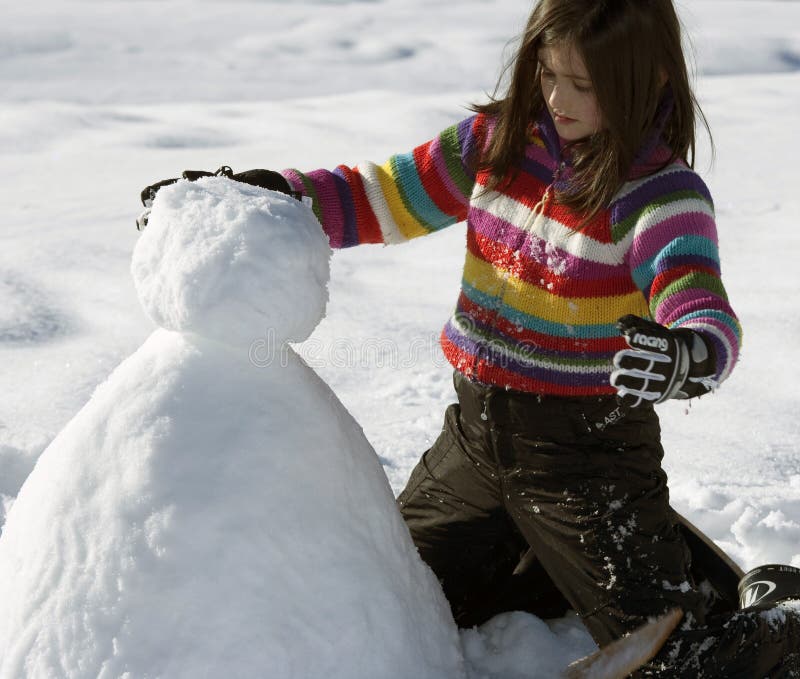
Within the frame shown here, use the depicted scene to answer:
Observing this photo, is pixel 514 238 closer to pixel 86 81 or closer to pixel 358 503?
pixel 358 503

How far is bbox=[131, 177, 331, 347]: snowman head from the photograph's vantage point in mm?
1104

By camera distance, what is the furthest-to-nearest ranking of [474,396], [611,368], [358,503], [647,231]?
[474,396]
[611,368]
[647,231]
[358,503]

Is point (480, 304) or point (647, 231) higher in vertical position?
point (647, 231)

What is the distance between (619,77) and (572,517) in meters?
0.65

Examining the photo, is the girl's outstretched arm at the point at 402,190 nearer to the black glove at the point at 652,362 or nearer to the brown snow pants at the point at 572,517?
the brown snow pants at the point at 572,517

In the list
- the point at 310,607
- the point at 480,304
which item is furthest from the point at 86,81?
the point at 310,607

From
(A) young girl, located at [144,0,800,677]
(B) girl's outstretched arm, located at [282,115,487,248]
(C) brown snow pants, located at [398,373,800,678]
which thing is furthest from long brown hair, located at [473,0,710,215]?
(C) brown snow pants, located at [398,373,800,678]

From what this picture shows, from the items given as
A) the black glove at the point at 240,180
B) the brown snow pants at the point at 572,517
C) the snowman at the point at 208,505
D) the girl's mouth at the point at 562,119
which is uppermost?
the girl's mouth at the point at 562,119

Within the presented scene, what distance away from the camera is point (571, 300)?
1.46m

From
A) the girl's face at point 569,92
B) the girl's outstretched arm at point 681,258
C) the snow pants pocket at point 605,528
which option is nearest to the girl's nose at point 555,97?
the girl's face at point 569,92

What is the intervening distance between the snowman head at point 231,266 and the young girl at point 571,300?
1.09 feet

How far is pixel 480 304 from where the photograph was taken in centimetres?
159

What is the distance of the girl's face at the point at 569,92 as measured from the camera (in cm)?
139

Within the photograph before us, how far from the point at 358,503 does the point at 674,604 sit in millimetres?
520
